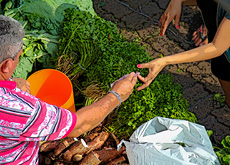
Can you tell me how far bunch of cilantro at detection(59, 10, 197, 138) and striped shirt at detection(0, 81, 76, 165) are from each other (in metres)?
1.24

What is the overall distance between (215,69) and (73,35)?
178 centimetres

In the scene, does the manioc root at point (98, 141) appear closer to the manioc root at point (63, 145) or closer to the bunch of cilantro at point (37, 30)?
the manioc root at point (63, 145)

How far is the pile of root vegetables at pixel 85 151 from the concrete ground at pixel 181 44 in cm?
140

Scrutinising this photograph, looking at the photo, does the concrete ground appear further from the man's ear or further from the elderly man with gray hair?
the man's ear

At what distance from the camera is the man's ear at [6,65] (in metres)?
1.48

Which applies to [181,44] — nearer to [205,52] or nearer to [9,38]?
[205,52]

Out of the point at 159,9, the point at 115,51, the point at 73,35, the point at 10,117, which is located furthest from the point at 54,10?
the point at 10,117

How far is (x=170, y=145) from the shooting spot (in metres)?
2.44

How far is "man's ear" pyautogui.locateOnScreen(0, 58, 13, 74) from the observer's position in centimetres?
148

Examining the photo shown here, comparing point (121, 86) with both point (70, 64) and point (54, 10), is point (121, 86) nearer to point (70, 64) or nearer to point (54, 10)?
point (70, 64)

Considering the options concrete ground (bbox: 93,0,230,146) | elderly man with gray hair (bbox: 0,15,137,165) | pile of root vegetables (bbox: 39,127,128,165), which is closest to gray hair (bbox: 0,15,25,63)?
elderly man with gray hair (bbox: 0,15,137,165)

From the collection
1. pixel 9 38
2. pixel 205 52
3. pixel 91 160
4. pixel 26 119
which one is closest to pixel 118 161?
pixel 91 160

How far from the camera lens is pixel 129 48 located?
309cm

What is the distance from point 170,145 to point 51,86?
4.98 feet
